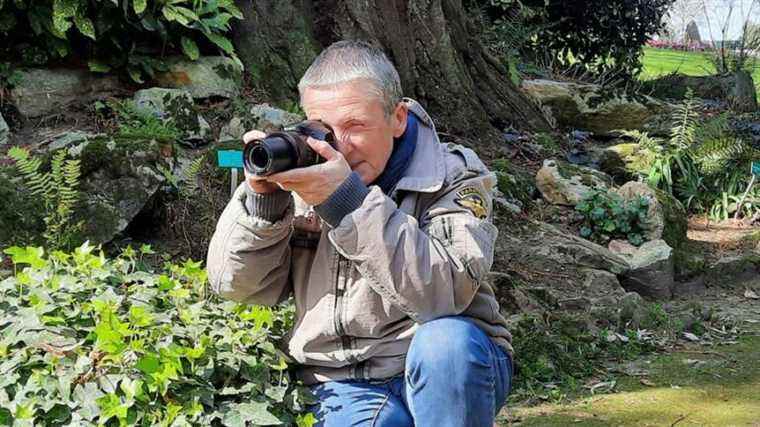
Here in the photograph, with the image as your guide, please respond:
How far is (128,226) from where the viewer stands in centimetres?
450

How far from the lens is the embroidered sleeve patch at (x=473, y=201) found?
2.50m

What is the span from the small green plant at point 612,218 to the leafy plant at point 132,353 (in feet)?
14.6

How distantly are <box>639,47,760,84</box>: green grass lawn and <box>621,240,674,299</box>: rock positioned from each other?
304 inches

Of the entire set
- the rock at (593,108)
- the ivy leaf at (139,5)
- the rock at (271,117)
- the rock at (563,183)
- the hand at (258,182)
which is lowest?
the rock at (563,183)

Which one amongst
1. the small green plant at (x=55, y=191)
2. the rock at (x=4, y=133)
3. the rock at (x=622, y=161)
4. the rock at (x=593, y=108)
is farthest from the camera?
the rock at (x=593, y=108)

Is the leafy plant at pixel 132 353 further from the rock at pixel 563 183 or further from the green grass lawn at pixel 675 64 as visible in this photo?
the green grass lawn at pixel 675 64

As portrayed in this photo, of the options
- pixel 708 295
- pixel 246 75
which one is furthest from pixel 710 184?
pixel 246 75

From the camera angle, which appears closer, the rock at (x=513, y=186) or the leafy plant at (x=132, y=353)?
the leafy plant at (x=132, y=353)

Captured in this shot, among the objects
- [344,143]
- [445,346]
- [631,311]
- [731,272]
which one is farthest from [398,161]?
[731,272]

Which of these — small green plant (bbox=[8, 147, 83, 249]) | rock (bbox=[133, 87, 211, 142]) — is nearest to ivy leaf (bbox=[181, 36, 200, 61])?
rock (bbox=[133, 87, 211, 142])

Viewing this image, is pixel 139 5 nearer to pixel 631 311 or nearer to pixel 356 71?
pixel 356 71

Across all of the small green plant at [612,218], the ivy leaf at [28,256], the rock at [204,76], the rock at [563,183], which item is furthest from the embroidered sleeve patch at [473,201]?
the rock at [563,183]

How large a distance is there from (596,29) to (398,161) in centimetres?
1008

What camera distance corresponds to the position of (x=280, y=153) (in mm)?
2145
